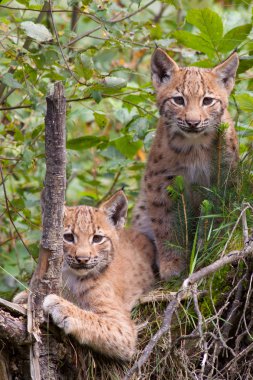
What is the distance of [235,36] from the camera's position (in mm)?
6996

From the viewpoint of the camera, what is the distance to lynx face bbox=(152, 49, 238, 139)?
673cm

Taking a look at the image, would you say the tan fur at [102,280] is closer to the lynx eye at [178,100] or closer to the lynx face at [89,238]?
the lynx face at [89,238]

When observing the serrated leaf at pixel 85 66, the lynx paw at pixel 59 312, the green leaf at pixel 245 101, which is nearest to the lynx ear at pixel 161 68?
the green leaf at pixel 245 101

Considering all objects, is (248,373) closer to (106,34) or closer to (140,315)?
(140,315)

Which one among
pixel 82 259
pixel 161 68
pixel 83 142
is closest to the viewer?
pixel 82 259

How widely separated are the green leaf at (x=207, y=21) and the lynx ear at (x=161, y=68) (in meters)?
0.36

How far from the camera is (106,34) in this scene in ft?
22.7

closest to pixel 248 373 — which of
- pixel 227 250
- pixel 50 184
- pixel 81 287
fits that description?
pixel 227 250

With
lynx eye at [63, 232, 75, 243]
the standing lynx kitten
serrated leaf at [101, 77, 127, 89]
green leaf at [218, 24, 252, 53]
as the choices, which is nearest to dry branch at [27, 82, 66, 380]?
lynx eye at [63, 232, 75, 243]

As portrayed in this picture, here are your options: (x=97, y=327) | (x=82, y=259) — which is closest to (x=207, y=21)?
(x=82, y=259)

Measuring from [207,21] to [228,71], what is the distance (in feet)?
1.41

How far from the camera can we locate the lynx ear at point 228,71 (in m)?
7.00

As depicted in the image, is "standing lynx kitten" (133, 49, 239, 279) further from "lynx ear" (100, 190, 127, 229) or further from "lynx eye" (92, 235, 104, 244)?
"lynx eye" (92, 235, 104, 244)

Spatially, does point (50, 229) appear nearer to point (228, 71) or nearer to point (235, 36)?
point (228, 71)
